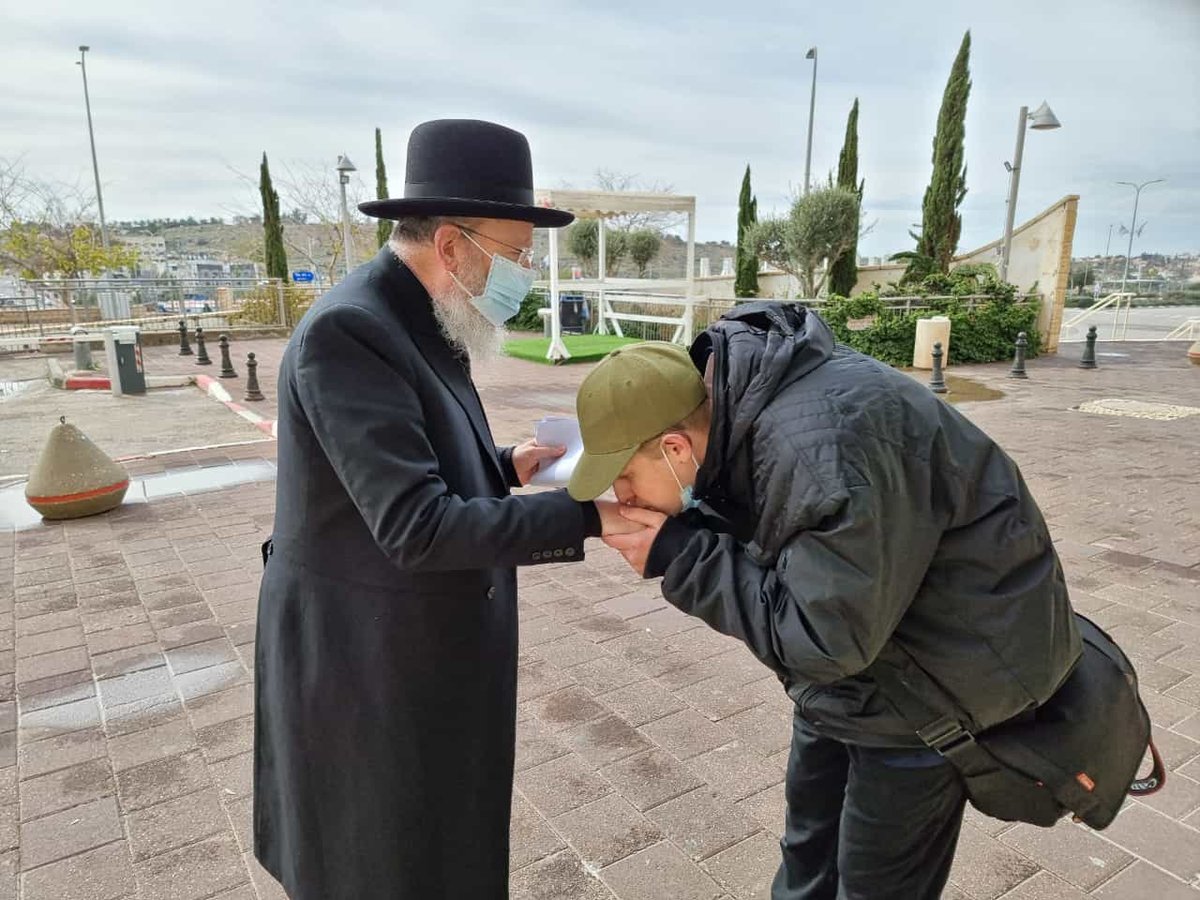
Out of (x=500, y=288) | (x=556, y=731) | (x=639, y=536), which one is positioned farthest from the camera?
(x=556, y=731)

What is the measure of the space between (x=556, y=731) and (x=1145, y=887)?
2.00 meters

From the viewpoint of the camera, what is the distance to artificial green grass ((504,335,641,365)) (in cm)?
1623

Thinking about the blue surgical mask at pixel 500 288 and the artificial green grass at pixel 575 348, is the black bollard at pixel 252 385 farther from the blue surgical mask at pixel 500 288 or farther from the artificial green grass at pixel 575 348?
the blue surgical mask at pixel 500 288

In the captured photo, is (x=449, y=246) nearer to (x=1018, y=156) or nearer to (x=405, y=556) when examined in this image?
(x=405, y=556)

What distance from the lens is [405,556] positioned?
57.9 inches

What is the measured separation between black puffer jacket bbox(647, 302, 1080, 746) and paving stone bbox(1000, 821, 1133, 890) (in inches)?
56.9

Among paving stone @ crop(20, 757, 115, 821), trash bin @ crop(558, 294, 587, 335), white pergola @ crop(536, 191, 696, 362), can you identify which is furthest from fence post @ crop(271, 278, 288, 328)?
paving stone @ crop(20, 757, 115, 821)

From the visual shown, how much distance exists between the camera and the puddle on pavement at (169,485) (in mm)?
6305

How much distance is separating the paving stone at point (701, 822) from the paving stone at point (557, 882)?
12.5 inches

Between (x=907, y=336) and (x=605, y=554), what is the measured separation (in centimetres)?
1221

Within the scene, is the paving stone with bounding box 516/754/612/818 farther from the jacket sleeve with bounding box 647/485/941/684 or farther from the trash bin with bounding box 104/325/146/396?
the trash bin with bounding box 104/325/146/396

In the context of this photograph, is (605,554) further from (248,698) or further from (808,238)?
(808,238)

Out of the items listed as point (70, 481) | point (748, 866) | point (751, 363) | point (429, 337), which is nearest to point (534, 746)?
point (748, 866)

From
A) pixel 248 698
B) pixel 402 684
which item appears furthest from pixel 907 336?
pixel 402 684
